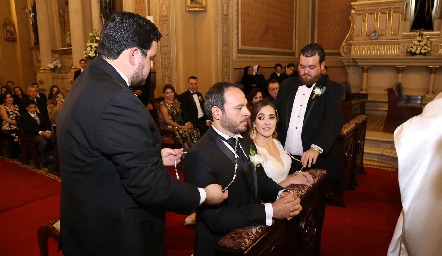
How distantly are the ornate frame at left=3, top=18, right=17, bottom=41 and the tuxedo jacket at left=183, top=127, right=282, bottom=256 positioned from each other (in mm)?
15276

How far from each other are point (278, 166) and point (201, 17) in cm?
655

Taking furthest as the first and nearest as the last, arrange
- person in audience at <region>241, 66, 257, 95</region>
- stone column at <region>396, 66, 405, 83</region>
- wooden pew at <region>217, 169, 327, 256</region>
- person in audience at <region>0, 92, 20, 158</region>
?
stone column at <region>396, 66, 405, 83</region> < person in audience at <region>241, 66, 257, 95</region> < person in audience at <region>0, 92, 20, 158</region> < wooden pew at <region>217, 169, 327, 256</region>

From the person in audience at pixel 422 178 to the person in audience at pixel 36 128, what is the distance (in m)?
6.55

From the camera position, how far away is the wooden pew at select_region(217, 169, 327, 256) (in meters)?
1.67

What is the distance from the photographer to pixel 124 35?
1.59 m

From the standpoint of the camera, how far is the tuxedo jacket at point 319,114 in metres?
3.29

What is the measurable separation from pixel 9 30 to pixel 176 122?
11506 mm

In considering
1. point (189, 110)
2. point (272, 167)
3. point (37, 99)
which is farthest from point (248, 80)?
point (272, 167)

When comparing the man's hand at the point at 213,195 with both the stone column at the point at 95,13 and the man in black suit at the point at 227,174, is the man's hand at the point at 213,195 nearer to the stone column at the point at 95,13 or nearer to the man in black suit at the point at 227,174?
the man in black suit at the point at 227,174

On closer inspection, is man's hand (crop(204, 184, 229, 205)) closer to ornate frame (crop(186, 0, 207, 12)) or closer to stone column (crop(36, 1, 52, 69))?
ornate frame (crop(186, 0, 207, 12))

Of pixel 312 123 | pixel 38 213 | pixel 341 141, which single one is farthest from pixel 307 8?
pixel 38 213

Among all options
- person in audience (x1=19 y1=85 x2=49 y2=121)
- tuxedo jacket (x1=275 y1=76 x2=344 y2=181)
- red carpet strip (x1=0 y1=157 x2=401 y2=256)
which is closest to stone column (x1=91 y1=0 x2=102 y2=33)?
person in audience (x1=19 y1=85 x2=49 y2=121)

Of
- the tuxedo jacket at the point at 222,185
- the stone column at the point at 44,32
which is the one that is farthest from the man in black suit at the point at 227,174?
the stone column at the point at 44,32

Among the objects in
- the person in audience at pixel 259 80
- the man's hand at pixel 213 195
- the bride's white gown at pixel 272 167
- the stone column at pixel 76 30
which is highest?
the stone column at pixel 76 30
